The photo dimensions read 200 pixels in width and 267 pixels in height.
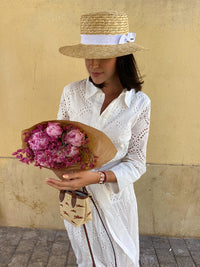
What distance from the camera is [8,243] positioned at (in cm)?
342

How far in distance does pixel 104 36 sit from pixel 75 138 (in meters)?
0.68

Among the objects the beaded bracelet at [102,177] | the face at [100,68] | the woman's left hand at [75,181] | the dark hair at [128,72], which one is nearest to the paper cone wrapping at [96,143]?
the woman's left hand at [75,181]

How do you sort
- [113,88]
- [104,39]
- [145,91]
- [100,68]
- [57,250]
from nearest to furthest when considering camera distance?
1. [104,39]
2. [100,68]
3. [113,88]
4. [145,91]
5. [57,250]

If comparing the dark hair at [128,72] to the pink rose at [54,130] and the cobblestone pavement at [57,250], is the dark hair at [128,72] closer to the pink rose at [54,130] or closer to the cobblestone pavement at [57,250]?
the pink rose at [54,130]

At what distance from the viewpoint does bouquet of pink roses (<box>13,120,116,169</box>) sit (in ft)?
5.03

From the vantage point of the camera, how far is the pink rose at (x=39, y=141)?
5.04ft

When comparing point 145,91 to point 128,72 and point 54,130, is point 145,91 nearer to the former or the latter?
point 128,72

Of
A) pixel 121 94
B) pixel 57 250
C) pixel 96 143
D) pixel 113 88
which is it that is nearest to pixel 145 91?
pixel 113 88

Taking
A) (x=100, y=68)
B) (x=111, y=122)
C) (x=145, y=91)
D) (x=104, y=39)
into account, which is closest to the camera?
(x=104, y=39)

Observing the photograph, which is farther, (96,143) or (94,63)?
(94,63)

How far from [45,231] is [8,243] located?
0.49 metres

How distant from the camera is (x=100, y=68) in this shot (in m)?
1.84

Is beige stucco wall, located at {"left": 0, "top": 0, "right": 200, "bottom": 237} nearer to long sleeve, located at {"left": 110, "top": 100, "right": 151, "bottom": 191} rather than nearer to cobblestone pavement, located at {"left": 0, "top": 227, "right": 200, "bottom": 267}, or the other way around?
cobblestone pavement, located at {"left": 0, "top": 227, "right": 200, "bottom": 267}

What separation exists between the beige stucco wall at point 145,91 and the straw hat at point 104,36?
1246 mm
